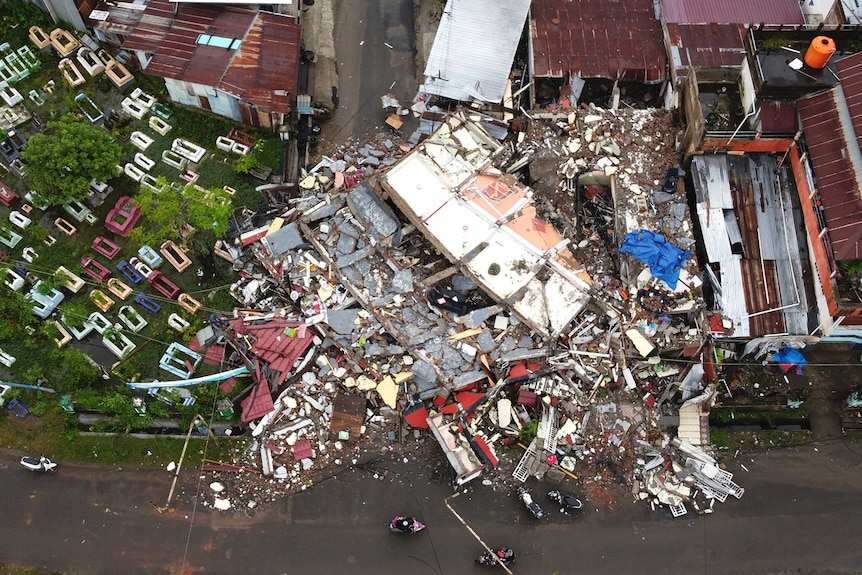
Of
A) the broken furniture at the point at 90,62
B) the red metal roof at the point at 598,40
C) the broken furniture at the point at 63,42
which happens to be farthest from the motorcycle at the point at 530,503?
the broken furniture at the point at 63,42

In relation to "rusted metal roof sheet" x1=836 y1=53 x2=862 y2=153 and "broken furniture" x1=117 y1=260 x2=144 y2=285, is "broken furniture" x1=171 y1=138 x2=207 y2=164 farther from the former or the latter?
"rusted metal roof sheet" x1=836 y1=53 x2=862 y2=153

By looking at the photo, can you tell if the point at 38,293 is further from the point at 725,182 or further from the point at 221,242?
the point at 725,182

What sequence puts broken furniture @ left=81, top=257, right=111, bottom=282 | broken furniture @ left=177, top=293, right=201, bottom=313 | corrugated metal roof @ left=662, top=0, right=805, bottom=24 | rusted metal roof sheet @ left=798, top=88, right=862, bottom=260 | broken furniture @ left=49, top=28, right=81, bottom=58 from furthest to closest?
broken furniture @ left=49, top=28, right=81, bottom=58 → corrugated metal roof @ left=662, top=0, right=805, bottom=24 → broken furniture @ left=81, top=257, right=111, bottom=282 → broken furniture @ left=177, top=293, right=201, bottom=313 → rusted metal roof sheet @ left=798, top=88, right=862, bottom=260

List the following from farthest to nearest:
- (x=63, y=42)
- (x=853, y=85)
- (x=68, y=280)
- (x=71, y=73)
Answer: (x=63, y=42) < (x=71, y=73) < (x=68, y=280) < (x=853, y=85)

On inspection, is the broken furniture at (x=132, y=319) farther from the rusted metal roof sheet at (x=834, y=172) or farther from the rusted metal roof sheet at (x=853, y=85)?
the rusted metal roof sheet at (x=853, y=85)

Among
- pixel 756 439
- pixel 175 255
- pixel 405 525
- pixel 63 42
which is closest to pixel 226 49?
pixel 63 42

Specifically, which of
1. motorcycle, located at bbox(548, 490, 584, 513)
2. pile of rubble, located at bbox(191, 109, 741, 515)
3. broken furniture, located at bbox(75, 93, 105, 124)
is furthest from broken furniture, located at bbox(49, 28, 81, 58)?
motorcycle, located at bbox(548, 490, 584, 513)

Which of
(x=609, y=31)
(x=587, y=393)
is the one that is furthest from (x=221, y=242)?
(x=609, y=31)

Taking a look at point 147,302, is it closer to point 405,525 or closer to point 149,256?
point 149,256

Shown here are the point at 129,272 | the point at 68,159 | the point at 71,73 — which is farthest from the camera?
the point at 71,73
